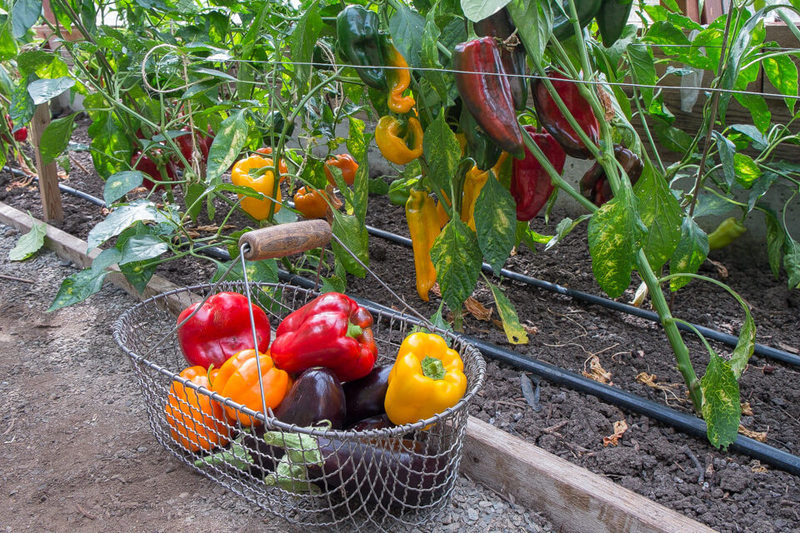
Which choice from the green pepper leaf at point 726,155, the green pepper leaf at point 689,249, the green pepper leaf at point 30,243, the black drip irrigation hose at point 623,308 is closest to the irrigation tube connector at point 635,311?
the black drip irrigation hose at point 623,308

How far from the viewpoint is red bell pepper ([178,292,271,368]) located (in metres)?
1.34

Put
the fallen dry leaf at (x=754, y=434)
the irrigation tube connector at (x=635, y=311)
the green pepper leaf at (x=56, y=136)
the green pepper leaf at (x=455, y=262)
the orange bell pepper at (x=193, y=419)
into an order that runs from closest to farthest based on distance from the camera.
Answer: the orange bell pepper at (x=193, y=419)
the fallen dry leaf at (x=754, y=434)
the green pepper leaf at (x=455, y=262)
the irrigation tube connector at (x=635, y=311)
the green pepper leaf at (x=56, y=136)

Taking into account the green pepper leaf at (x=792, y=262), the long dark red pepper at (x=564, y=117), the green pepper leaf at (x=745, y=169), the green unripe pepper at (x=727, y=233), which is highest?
the long dark red pepper at (x=564, y=117)

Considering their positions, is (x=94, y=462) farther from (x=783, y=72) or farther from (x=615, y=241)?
(x=783, y=72)

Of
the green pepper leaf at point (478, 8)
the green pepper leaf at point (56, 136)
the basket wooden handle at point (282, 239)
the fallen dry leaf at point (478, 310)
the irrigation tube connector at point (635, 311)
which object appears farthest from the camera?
the green pepper leaf at point (56, 136)

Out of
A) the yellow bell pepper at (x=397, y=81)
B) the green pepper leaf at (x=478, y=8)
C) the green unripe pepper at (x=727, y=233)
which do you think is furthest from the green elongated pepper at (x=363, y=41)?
the green unripe pepper at (x=727, y=233)

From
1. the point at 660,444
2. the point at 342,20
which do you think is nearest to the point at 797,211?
the point at 660,444

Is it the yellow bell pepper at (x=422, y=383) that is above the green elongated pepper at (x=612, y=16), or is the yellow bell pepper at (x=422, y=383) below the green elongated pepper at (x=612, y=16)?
below

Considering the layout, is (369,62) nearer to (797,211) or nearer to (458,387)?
(458,387)

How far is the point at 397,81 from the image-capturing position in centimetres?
132

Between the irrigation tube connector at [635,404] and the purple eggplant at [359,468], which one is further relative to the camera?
the irrigation tube connector at [635,404]

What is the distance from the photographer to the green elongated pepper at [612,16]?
3.74 ft

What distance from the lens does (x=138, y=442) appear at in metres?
1.35

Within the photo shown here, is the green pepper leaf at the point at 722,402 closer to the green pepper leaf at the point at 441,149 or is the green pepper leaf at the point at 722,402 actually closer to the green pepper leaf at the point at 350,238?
the green pepper leaf at the point at 441,149
